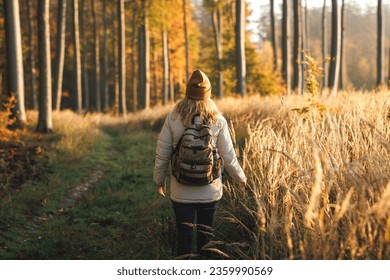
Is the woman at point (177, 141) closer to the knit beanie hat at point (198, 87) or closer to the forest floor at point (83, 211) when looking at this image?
the knit beanie hat at point (198, 87)

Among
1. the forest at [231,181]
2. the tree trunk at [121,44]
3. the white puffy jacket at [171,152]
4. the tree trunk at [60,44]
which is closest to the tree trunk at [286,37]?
the forest at [231,181]

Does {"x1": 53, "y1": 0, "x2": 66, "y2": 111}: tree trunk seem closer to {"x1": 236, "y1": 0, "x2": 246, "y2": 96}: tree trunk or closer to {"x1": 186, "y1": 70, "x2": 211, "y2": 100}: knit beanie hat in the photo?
{"x1": 236, "y1": 0, "x2": 246, "y2": 96}: tree trunk

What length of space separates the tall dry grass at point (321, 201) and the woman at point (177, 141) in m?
0.34

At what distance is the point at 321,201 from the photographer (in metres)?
4.29

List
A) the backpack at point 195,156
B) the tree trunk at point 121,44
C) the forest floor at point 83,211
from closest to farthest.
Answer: the backpack at point 195,156 → the forest floor at point 83,211 → the tree trunk at point 121,44

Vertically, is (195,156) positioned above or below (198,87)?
below

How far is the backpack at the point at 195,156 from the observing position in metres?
4.03

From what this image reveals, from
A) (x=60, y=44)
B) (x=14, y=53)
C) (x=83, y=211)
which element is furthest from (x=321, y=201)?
(x=60, y=44)

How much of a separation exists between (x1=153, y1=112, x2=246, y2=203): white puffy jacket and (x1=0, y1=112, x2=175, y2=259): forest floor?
1.04 meters

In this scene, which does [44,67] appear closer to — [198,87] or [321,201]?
[198,87]

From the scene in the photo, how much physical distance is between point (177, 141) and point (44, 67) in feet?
37.1

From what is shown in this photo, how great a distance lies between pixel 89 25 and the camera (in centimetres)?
3922

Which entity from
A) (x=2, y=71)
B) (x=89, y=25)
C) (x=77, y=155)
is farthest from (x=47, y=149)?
(x=89, y=25)
